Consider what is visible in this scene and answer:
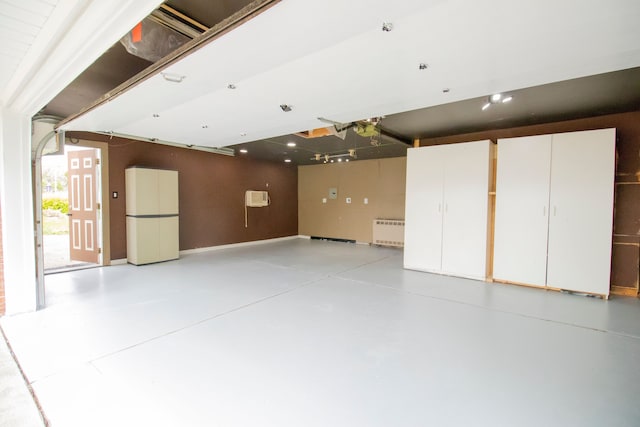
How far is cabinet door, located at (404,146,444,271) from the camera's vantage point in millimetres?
4727

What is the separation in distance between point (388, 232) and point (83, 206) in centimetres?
676

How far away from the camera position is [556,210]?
3.86 meters

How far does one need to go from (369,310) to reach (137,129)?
14.7ft

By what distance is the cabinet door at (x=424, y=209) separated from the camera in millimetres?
4727

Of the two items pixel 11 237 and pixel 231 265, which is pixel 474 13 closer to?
pixel 11 237

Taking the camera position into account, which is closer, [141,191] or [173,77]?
[173,77]

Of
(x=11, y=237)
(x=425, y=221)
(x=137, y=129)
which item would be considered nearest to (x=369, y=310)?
(x=425, y=221)

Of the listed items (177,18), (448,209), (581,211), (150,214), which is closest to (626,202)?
(581,211)

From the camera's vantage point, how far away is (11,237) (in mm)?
2877

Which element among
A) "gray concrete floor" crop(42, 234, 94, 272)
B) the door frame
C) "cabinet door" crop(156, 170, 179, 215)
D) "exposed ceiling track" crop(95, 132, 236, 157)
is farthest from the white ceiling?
"gray concrete floor" crop(42, 234, 94, 272)

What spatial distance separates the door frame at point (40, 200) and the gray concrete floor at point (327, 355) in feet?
1.52

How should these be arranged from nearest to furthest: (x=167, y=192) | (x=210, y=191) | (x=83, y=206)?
(x=83, y=206) < (x=167, y=192) < (x=210, y=191)

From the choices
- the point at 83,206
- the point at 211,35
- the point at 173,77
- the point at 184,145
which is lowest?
the point at 83,206

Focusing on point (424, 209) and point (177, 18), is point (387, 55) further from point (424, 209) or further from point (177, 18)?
point (424, 209)
